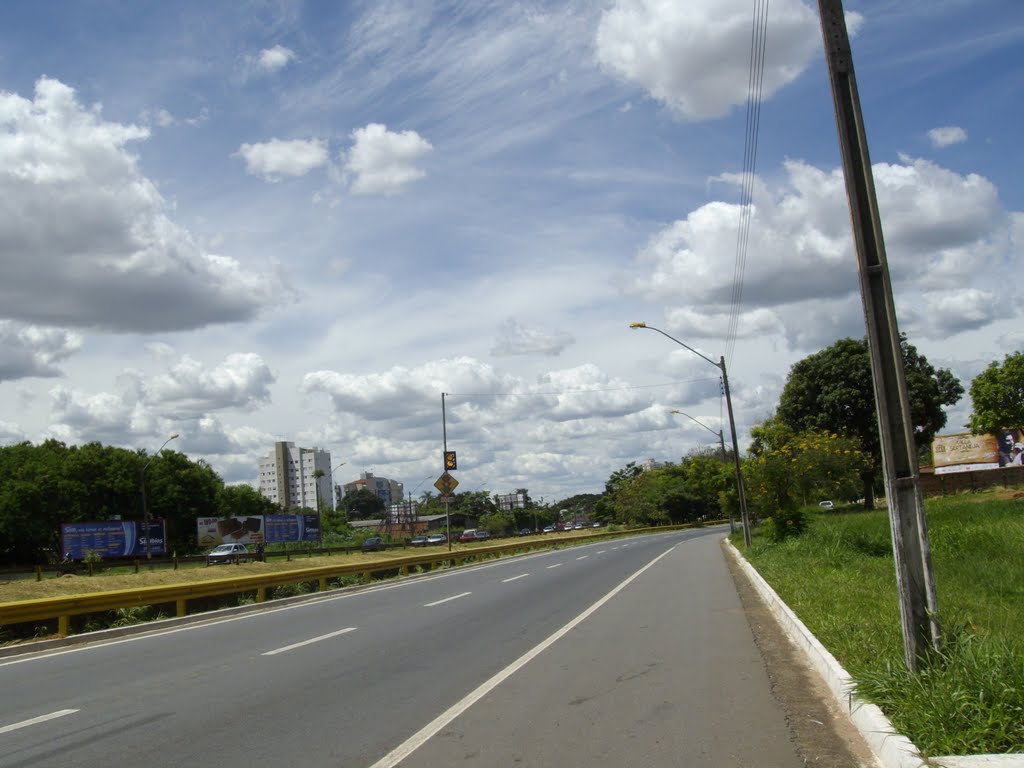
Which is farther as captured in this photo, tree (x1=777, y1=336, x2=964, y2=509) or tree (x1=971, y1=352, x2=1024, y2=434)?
tree (x1=777, y1=336, x2=964, y2=509)

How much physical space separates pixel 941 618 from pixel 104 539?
1856 inches

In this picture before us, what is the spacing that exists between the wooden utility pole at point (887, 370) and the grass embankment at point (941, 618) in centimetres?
38

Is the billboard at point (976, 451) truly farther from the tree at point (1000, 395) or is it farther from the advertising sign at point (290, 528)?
the advertising sign at point (290, 528)

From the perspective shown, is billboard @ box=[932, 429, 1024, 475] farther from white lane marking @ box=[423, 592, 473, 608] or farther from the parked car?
white lane marking @ box=[423, 592, 473, 608]

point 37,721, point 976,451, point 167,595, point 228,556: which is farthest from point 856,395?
point 37,721

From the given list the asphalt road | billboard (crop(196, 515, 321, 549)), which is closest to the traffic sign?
billboard (crop(196, 515, 321, 549))

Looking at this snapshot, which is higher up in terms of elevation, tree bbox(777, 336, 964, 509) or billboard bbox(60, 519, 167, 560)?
tree bbox(777, 336, 964, 509)

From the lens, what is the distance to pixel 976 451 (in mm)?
69000

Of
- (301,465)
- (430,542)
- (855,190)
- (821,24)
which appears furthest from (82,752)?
(301,465)

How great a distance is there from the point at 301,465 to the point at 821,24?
188374mm

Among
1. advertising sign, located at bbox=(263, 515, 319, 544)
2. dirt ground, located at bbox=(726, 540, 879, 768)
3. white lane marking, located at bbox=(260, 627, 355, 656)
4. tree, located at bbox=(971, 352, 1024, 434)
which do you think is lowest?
dirt ground, located at bbox=(726, 540, 879, 768)

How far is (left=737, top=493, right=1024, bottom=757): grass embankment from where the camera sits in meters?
5.74

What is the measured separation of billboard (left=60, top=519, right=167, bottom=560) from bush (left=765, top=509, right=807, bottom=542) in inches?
1326

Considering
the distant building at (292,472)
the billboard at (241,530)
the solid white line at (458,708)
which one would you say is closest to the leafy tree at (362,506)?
the distant building at (292,472)
